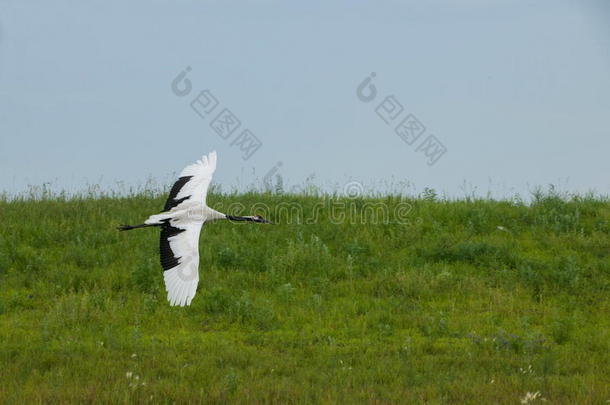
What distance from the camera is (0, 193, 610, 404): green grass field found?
773 cm

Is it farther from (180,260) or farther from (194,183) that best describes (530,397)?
(194,183)

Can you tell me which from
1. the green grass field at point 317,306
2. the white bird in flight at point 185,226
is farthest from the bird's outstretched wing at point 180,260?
the green grass field at point 317,306

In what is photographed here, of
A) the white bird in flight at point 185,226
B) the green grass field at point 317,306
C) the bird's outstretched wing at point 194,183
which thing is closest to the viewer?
the green grass field at point 317,306

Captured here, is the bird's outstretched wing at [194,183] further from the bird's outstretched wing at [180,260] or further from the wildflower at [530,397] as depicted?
the wildflower at [530,397]

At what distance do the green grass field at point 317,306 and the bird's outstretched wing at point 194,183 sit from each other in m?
1.68

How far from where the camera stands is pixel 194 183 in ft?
32.8

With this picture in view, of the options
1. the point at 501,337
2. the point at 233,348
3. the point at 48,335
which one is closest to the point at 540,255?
the point at 501,337

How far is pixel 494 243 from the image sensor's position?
13.0 m

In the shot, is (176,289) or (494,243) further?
(494,243)

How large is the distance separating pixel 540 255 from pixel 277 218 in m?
5.06

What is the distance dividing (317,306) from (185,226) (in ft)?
8.20

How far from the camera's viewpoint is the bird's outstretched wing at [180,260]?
8.21 metres

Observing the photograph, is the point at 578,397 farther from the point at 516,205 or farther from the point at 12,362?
the point at 516,205

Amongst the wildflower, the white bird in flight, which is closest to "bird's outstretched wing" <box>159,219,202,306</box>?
the white bird in flight
